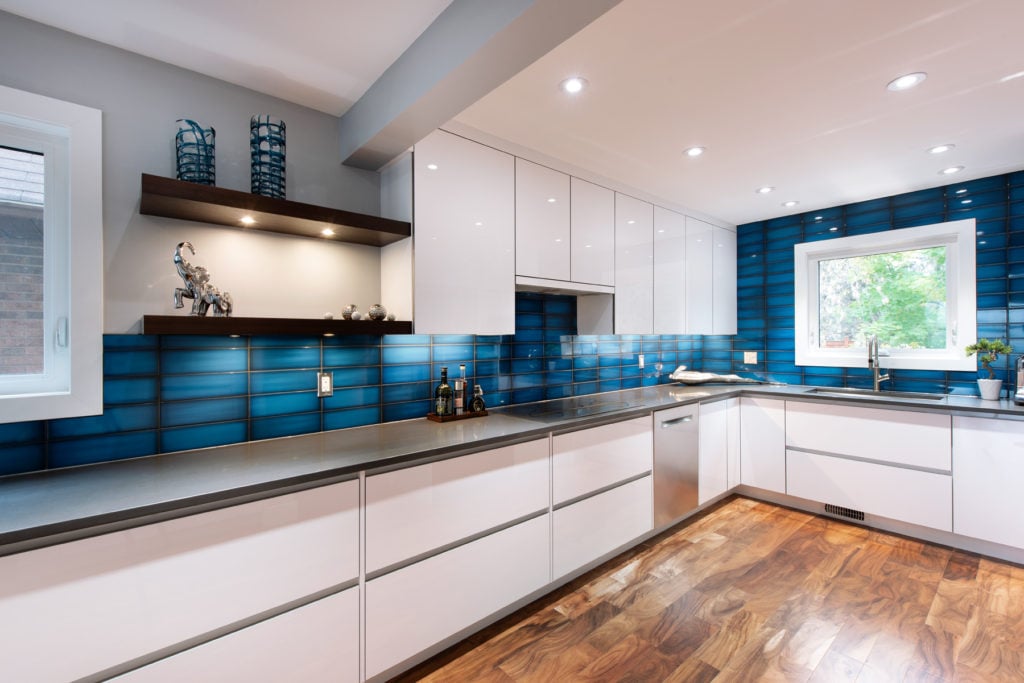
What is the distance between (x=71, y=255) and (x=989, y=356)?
15.1 ft

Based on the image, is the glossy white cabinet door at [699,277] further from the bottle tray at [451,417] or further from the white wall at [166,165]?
the white wall at [166,165]

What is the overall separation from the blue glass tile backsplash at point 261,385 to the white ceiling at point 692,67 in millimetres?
1041

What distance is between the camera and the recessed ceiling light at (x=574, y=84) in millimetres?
1698

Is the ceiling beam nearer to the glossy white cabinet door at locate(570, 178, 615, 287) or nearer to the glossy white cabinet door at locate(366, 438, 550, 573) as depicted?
the glossy white cabinet door at locate(570, 178, 615, 287)

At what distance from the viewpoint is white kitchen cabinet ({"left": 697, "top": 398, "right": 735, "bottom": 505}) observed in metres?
3.09

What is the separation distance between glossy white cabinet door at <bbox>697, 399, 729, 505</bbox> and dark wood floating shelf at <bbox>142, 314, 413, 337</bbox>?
7.42 feet

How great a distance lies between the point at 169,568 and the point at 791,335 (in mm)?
4182

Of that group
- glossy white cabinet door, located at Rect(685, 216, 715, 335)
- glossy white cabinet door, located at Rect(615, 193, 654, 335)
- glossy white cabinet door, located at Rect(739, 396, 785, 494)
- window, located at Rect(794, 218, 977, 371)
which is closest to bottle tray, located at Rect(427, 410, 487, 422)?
glossy white cabinet door, located at Rect(615, 193, 654, 335)

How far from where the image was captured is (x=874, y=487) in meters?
2.86

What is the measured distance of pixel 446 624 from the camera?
→ 1764 mm

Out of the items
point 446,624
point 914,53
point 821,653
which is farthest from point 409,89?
point 821,653

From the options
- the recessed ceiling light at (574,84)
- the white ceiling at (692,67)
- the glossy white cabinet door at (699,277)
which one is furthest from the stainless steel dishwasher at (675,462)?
the recessed ceiling light at (574,84)

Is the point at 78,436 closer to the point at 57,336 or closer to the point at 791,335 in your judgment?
the point at 57,336

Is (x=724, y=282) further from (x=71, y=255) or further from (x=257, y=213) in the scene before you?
(x=71, y=255)
